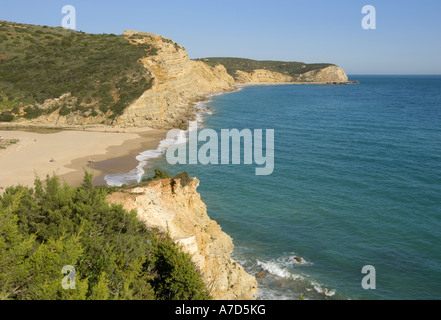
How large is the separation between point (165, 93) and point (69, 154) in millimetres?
29357

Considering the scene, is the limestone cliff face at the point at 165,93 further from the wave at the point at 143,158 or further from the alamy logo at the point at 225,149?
the alamy logo at the point at 225,149

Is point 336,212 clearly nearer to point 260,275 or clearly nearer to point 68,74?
point 260,275

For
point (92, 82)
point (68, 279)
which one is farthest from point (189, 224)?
point (92, 82)

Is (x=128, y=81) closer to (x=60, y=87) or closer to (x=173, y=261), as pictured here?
(x=60, y=87)

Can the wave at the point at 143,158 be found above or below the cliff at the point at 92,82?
below

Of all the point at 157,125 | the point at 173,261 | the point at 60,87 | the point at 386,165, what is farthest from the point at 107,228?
the point at 60,87

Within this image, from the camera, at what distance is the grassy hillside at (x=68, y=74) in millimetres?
53625

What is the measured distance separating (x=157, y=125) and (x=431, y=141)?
41.1 metres

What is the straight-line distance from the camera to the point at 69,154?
3744cm

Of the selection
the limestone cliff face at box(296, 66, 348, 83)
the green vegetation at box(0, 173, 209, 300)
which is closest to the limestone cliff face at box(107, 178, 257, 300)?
the green vegetation at box(0, 173, 209, 300)

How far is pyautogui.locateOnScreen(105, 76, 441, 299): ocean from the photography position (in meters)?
18.2

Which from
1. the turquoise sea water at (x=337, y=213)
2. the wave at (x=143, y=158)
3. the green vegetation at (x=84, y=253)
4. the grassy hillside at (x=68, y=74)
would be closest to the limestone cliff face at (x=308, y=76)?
the grassy hillside at (x=68, y=74)

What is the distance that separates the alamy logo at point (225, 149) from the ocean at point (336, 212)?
4.57 ft

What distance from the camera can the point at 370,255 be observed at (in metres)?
20.1
